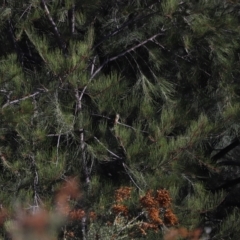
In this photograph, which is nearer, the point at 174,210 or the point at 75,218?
the point at 75,218

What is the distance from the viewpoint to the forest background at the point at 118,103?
570 cm

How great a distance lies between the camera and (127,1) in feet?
21.5

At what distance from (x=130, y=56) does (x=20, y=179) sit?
67.4 inches

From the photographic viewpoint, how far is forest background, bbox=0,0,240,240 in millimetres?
5699

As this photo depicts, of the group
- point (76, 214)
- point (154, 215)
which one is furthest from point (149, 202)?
point (76, 214)

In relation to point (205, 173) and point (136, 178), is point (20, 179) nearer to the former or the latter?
point (136, 178)

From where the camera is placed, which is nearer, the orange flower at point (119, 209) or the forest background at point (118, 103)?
the orange flower at point (119, 209)

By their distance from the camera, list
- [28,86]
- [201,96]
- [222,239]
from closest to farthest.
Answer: [28,86]
[222,239]
[201,96]

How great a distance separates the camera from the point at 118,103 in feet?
19.9

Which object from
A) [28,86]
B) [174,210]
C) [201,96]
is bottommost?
[174,210]

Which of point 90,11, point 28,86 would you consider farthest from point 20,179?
point 90,11

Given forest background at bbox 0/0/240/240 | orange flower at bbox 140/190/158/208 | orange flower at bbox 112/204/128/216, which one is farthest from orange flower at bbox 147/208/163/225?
forest background at bbox 0/0/240/240

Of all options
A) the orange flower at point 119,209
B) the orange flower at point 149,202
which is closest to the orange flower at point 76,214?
the orange flower at point 119,209

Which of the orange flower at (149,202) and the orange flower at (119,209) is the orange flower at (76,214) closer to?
the orange flower at (119,209)
